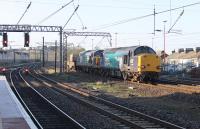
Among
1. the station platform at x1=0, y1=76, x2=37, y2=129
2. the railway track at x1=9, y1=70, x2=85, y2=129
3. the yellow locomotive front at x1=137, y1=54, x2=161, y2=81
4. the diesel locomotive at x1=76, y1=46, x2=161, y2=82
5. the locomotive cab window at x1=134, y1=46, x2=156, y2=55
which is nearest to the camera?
the station platform at x1=0, y1=76, x2=37, y2=129

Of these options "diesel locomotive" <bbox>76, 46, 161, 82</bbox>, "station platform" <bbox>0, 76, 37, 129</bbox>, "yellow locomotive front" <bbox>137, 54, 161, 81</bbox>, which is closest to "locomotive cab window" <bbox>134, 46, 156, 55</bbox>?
"diesel locomotive" <bbox>76, 46, 161, 82</bbox>

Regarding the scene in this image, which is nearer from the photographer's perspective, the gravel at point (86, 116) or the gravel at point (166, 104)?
the gravel at point (86, 116)

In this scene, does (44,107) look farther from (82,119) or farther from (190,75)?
(190,75)

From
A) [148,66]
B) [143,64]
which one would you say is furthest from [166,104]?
[148,66]

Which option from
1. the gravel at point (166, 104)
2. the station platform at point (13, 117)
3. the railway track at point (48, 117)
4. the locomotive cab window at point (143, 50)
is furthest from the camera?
the locomotive cab window at point (143, 50)

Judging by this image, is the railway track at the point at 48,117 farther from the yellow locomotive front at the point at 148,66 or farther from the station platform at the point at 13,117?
the yellow locomotive front at the point at 148,66

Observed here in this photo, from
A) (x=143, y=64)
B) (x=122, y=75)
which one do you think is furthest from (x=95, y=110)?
(x=122, y=75)

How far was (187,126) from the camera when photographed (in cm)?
1700

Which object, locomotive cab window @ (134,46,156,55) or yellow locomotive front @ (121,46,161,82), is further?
locomotive cab window @ (134,46,156,55)

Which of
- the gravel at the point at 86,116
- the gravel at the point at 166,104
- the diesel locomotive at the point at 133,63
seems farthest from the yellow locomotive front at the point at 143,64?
the gravel at the point at 86,116

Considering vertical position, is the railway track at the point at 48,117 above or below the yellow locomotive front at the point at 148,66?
below

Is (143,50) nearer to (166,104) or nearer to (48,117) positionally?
(166,104)

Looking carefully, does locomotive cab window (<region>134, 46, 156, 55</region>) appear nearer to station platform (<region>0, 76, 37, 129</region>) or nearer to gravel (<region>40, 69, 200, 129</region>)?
gravel (<region>40, 69, 200, 129</region>)

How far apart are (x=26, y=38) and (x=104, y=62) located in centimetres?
1032
